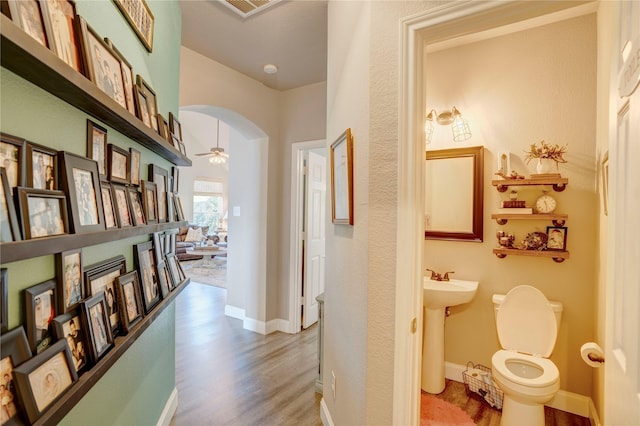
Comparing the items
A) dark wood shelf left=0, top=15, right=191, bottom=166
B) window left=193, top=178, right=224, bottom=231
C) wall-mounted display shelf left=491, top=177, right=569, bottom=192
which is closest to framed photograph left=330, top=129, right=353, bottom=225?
dark wood shelf left=0, top=15, right=191, bottom=166

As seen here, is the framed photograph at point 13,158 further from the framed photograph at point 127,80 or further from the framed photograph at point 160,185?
the framed photograph at point 160,185

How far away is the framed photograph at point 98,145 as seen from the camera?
1059 mm

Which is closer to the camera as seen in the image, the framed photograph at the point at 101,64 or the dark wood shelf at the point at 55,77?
the dark wood shelf at the point at 55,77

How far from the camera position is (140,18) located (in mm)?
1479

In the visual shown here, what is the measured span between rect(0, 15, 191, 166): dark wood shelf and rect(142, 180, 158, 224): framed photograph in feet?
1.05

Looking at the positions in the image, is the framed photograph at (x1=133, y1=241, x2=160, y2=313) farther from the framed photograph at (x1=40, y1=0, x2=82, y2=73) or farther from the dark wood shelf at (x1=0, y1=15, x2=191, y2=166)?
the framed photograph at (x1=40, y1=0, x2=82, y2=73)

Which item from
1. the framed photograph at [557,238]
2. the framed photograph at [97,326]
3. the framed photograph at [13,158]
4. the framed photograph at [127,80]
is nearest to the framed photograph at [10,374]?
the framed photograph at [97,326]

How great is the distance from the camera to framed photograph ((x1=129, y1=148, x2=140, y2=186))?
1352 mm

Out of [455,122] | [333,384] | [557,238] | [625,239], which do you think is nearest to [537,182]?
[557,238]

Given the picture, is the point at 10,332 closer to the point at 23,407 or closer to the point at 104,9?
the point at 23,407

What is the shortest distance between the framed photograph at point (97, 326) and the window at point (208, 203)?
9.61 metres

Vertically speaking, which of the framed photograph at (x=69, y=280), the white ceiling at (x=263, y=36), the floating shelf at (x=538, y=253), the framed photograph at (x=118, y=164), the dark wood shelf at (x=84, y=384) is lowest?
the dark wood shelf at (x=84, y=384)

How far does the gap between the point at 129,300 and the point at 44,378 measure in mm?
527

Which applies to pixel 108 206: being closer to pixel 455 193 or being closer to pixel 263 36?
pixel 263 36
